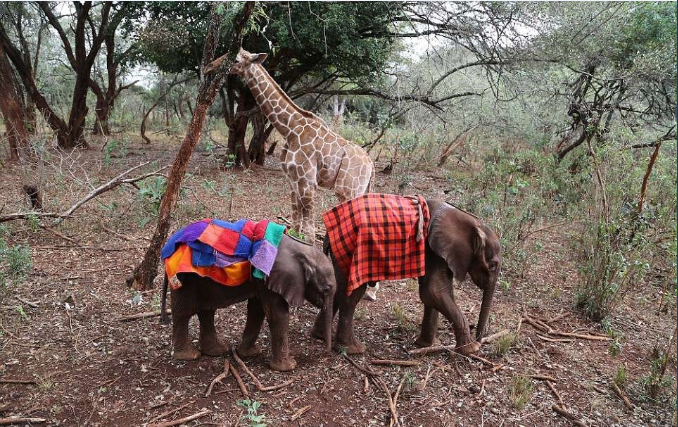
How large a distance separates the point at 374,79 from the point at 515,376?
24.7 ft

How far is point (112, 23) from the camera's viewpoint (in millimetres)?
10961

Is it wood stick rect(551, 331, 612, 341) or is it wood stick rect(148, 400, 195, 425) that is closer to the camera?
wood stick rect(148, 400, 195, 425)

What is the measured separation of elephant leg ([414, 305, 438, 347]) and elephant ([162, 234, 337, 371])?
0.96 metres

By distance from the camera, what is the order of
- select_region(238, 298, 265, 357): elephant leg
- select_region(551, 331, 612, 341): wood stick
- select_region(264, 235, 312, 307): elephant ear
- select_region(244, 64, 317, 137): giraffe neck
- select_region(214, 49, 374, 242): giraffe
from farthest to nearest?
select_region(244, 64, 317, 137): giraffe neck → select_region(214, 49, 374, 242): giraffe → select_region(551, 331, 612, 341): wood stick → select_region(238, 298, 265, 357): elephant leg → select_region(264, 235, 312, 307): elephant ear

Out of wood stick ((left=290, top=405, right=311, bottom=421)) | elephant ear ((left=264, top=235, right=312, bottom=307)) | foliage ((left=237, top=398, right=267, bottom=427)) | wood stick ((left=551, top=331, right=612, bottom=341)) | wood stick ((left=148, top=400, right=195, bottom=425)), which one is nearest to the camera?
foliage ((left=237, top=398, right=267, bottom=427))

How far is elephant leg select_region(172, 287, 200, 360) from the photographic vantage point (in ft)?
10.9

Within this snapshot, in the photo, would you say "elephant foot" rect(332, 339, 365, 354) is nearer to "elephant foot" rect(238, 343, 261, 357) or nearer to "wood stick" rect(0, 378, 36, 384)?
"elephant foot" rect(238, 343, 261, 357)

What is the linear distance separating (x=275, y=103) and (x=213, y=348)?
9.70ft

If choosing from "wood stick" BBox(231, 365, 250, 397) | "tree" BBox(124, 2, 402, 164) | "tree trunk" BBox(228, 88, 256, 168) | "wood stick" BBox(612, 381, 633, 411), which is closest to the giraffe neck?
"tree" BBox(124, 2, 402, 164)

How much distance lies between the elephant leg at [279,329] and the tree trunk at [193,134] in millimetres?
1519

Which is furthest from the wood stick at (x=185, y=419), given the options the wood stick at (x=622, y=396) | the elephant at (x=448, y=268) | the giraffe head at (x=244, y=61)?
the giraffe head at (x=244, y=61)

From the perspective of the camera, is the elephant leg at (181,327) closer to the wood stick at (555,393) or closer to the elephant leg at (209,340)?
the elephant leg at (209,340)

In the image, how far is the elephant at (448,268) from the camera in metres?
3.69

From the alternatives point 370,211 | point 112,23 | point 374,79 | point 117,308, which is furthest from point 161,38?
point 370,211
